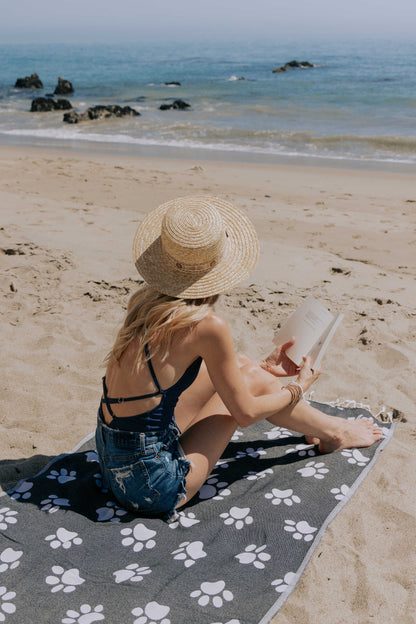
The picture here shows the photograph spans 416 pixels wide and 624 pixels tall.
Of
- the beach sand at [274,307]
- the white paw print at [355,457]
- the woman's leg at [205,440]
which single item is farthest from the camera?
the white paw print at [355,457]

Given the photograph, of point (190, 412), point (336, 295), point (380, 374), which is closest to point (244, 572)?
point (190, 412)

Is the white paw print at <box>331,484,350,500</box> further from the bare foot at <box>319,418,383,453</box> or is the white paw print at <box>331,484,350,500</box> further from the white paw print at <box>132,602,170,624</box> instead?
the white paw print at <box>132,602,170,624</box>

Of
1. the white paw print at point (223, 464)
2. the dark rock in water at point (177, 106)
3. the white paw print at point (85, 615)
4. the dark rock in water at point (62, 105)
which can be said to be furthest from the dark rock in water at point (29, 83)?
the white paw print at point (85, 615)

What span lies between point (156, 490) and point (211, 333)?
72 centimetres

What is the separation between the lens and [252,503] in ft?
8.66

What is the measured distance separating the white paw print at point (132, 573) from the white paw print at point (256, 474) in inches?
29.2

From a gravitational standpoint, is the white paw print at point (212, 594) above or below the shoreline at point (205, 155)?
below

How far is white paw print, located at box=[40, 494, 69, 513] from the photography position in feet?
8.54

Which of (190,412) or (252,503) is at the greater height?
(190,412)

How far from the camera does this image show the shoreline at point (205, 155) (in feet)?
38.0

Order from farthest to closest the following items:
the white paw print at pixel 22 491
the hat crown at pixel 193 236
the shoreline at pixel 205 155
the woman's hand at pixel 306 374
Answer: the shoreline at pixel 205 155 < the woman's hand at pixel 306 374 < the white paw print at pixel 22 491 < the hat crown at pixel 193 236

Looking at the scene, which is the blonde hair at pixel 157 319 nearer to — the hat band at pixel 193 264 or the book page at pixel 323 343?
the hat band at pixel 193 264

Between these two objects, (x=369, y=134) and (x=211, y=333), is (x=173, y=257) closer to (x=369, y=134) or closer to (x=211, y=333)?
(x=211, y=333)

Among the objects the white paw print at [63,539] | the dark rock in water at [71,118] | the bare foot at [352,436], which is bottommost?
the white paw print at [63,539]
